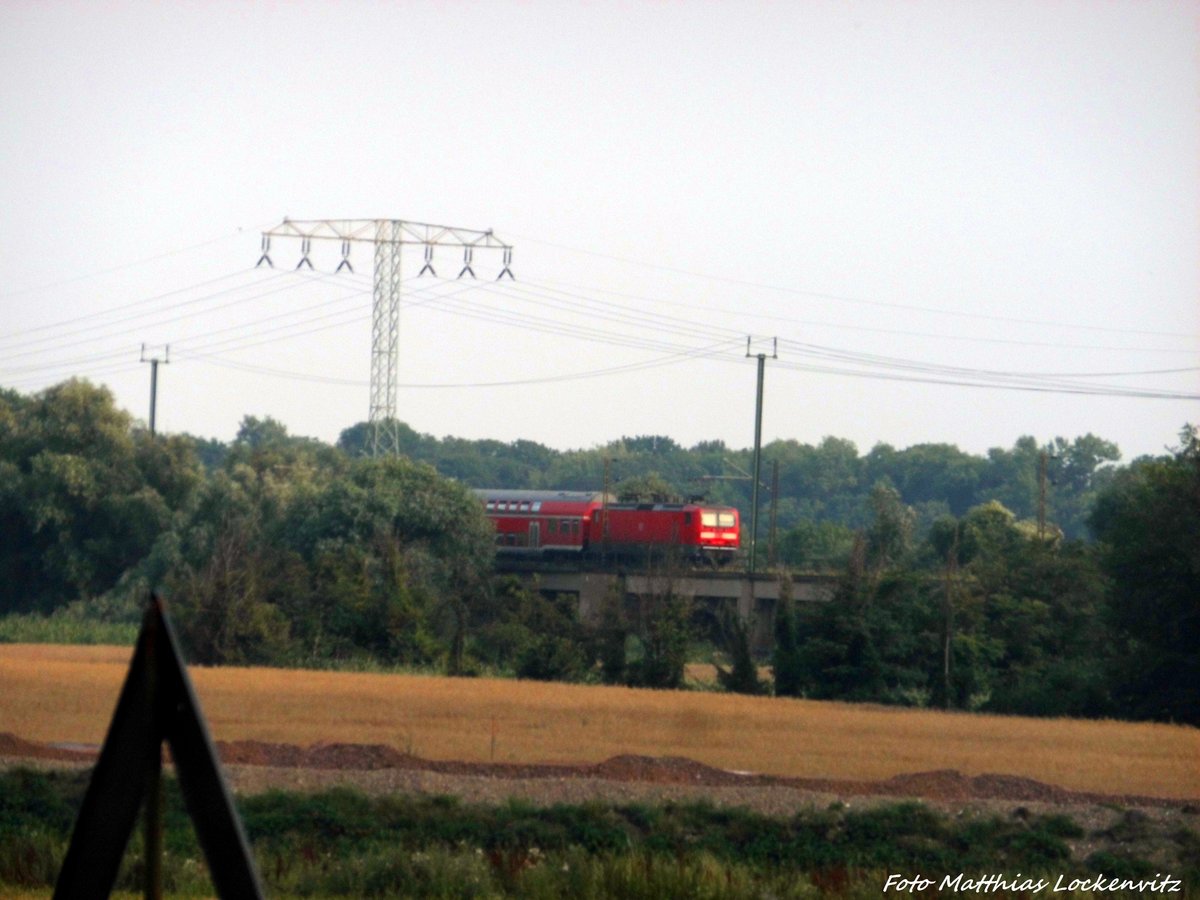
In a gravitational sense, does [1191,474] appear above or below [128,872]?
above

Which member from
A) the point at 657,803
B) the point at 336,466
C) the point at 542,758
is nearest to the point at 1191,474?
the point at 542,758

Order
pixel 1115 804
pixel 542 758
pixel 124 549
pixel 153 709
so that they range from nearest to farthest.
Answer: pixel 153 709 < pixel 1115 804 < pixel 542 758 < pixel 124 549

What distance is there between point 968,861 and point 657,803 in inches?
155

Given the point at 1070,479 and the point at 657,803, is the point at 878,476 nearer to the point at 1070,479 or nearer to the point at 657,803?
the point at 1070,479

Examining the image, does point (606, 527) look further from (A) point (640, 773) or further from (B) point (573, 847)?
(B) point (573, 847)

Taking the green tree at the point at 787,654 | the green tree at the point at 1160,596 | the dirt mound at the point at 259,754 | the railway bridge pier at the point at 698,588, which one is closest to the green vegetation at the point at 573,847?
the dirt mound at the point at 259,754

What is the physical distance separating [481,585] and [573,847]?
1231 inches

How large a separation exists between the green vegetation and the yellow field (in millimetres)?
6985

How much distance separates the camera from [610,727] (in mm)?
27891

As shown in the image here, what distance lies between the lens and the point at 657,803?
16.3 metres

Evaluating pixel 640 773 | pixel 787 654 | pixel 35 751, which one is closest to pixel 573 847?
pixel 640 773

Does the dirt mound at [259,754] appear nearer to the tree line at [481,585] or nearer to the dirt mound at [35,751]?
the dirt mound at [35,751]

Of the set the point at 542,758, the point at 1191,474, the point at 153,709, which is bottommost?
the point at 542,758

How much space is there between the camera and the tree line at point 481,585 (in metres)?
34.0
